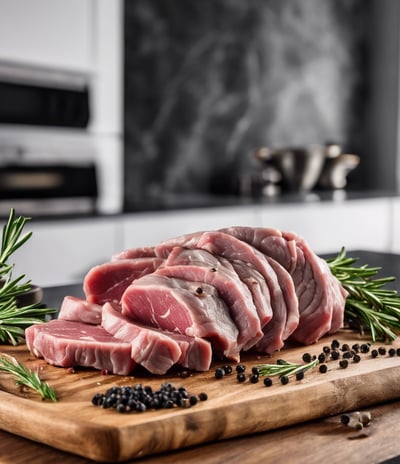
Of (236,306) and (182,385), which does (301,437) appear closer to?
(182,385)

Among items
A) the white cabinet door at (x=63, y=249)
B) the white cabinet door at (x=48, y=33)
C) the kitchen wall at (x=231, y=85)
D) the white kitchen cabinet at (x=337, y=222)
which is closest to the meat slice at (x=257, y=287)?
the white cabinet door at (x=63, y=249)

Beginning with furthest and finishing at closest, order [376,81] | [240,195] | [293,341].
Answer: [376,81]
[240,195]
[293,341]

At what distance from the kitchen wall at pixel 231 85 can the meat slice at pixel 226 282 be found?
126 inches

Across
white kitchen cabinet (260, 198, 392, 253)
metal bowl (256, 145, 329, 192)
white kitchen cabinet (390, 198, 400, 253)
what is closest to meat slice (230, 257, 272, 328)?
white kitchen cabinet (260, 198, 392, 253)

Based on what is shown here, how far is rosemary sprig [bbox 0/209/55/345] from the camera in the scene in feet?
5.14

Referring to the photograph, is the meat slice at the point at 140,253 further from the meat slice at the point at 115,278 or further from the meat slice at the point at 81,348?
the meat slice at the point at 81,348

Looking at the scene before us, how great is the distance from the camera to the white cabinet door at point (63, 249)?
3.54m

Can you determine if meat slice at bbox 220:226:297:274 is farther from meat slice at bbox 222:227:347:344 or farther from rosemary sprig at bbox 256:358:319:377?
rosemary sprig at bbox 256:358:319:377

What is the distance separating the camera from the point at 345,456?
3.37 ft

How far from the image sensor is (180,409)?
3.69 ft

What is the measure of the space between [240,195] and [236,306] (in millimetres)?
4024

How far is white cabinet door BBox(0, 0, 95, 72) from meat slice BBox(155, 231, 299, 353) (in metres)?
2.60

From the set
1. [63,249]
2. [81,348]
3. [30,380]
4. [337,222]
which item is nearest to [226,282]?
[81,348]

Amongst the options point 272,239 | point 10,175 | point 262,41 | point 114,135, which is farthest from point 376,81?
point 272,239
